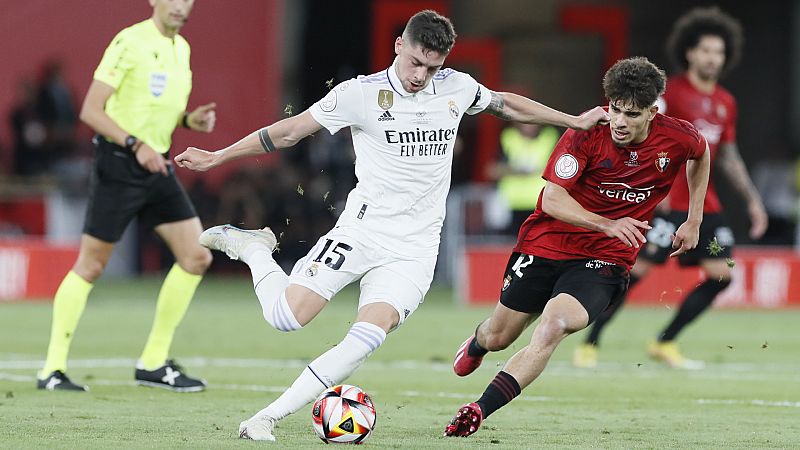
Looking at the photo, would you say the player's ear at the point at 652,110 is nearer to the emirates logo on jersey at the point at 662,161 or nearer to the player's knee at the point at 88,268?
the emirates logo on jersey at the point at 662,161

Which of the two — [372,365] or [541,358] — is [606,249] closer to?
[541,358]

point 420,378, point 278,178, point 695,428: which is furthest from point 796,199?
point 695,428

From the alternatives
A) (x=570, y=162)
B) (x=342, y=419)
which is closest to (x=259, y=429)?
(x=342, y=419)

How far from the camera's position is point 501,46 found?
85.4 feet

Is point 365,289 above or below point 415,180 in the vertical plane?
below

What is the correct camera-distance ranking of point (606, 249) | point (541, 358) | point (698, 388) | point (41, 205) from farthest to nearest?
point (41, 205)
point (698, 388)
point (606, 249)
point (541, 358)

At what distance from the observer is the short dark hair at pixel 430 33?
757cm

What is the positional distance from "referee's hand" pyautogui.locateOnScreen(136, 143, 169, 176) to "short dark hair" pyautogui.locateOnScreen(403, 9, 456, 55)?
236cm

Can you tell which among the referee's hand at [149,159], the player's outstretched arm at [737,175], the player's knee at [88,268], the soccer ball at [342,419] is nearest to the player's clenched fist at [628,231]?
the soccer ball at [342,419]

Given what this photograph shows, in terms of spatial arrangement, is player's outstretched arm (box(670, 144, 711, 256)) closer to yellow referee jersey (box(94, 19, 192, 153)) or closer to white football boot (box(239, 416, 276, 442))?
white football boot (box(239, 416, 276, 442))

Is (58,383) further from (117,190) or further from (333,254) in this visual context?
(333,254)

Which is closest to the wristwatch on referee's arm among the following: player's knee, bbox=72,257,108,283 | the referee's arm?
the referee's arm

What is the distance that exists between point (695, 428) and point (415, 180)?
213cm

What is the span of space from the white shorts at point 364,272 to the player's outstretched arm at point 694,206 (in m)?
1.52
